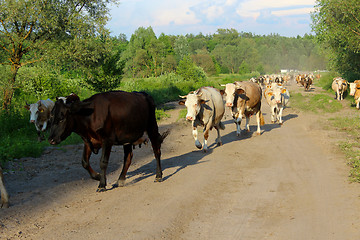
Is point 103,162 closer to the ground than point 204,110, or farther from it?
closer to the ground

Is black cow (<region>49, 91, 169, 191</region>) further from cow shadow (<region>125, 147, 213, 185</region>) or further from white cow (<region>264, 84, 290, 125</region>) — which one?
white cow (<region>264, 84, 290, 125</region>)

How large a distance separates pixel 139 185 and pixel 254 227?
339 centimetres

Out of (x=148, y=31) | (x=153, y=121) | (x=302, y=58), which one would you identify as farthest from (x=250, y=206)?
(x=302, y=58)

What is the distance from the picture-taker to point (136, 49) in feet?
277

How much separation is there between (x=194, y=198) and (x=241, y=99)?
8663mm

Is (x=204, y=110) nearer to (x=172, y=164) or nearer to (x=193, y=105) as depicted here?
(x=193, y=105)

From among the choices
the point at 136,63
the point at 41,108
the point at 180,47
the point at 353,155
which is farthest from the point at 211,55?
the point at 353,155

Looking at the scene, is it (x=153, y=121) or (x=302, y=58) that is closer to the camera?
(x=153, y=121)

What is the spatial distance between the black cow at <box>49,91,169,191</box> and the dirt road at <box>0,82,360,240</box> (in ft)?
3.25

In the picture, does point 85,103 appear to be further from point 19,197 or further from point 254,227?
point 254,227

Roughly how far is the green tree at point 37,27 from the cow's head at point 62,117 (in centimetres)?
1060

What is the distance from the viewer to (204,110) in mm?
12875

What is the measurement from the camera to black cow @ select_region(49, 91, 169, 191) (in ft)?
26.1

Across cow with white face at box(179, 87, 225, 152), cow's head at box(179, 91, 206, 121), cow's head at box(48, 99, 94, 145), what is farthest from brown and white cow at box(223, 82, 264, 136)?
cow's head at box(48, 99, 94, 145)
